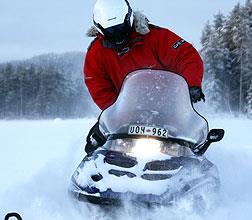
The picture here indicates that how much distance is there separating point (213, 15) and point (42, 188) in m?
56.3

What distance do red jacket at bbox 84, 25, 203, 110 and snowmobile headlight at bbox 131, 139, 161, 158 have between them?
A: 6.32ft

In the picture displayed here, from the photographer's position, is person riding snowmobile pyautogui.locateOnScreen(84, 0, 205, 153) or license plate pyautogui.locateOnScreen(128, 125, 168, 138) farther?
person riding snowmobile pyautogui.locateOnScreen(84, 0, 205, 153)

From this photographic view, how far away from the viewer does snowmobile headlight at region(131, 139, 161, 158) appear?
4090 mm

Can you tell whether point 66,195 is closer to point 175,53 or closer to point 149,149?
point 149,149

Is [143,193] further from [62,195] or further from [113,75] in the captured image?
[113,75]

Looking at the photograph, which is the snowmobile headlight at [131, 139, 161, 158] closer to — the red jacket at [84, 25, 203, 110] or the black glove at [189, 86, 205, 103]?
the black glove at [189, 86, 205, 103]

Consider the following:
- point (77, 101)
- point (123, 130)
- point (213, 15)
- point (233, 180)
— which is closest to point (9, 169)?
point (233, 180)

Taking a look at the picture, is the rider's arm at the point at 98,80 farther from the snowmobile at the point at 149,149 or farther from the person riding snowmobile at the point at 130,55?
the snowmobile at the point at 149,149

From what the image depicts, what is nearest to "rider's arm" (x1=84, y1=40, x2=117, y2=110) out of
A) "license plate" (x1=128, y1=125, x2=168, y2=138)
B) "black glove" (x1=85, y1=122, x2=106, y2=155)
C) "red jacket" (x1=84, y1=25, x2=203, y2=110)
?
"red jacket" (x1=84, y1=25, x2=203, y2=110)

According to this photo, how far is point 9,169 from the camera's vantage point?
831cm

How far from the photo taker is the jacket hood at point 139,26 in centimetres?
587

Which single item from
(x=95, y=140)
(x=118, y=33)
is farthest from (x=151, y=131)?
(x=118, y=33)

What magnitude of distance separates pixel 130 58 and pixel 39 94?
8693 cm

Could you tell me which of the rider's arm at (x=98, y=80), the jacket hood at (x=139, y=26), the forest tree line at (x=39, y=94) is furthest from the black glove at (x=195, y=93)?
the forest tree line at (x=39, y=94)
